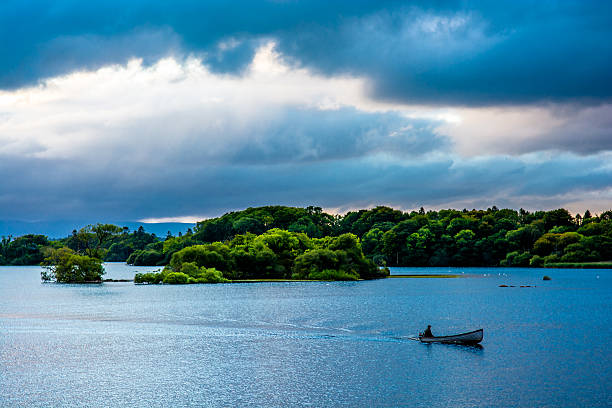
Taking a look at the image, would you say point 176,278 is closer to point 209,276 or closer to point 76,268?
point 209,276

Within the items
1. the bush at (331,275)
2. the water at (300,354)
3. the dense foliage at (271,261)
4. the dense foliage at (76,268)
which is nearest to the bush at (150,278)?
the dense foliage at (271,261)

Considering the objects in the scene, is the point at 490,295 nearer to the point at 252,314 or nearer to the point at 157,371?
the point at 252,314

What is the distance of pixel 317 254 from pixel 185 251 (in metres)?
31.0

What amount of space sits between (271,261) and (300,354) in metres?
103

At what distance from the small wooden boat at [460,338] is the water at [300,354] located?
974 millimetres

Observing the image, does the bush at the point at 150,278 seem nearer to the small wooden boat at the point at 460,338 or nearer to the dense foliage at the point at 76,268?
the dense foliage at the point at 76,268

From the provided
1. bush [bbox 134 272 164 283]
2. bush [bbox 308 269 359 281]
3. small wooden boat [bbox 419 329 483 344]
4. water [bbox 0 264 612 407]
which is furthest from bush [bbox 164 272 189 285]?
small wooden boat [bbox 419 329 483 344]

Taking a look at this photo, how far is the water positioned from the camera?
3691 centimetres

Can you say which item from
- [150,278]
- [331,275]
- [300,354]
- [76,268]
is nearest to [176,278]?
[150,278]

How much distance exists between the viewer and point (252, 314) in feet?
250

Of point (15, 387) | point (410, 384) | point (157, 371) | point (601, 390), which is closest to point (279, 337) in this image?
point (157, 371)

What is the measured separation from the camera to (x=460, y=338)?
5347 centimetres

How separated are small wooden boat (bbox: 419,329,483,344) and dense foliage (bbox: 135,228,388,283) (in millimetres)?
89522

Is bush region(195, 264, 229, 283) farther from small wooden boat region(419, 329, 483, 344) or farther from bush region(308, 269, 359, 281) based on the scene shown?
small wooden boat region(419, 329, 483, 344)
